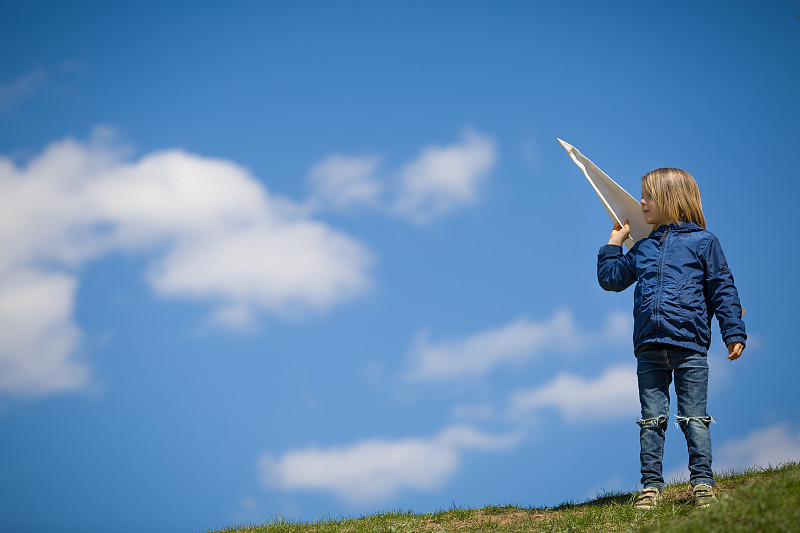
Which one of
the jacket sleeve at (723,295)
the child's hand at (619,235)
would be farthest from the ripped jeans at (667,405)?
the child's hand at (619,235)

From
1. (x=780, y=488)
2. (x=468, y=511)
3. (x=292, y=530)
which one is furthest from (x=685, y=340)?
(x=292, y=530)

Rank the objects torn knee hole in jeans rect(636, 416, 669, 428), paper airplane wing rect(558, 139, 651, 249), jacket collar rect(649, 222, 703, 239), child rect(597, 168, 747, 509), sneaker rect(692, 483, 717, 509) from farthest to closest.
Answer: paper airplane wing rect(558, 139, 651, 249) → jacket collar rect(649, 222, 703, 239) → torn knee hole in jeans rect(636, 416, 669, 428) → child rect(597, 168, 747, 509) → sneaker rect(692, 483, 717, 509)

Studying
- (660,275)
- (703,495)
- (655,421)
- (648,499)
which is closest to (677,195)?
(660,275)

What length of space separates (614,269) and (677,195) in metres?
1.11

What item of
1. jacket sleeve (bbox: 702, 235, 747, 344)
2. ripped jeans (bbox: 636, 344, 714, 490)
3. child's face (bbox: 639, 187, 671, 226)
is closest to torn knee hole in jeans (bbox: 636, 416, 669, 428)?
ripped jeans (bbox: 636, 344, 714, 490)

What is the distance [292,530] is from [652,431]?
453 cm

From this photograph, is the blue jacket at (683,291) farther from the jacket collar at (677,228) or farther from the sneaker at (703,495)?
the sneaker at (703,495)

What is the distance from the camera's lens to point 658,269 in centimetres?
769

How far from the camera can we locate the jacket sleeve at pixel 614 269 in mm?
8055

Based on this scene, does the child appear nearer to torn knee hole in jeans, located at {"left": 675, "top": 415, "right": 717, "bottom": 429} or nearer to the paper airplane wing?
torn knee hole in jeans, located at {"left": 675, "top": 415, "right": 717, "bottom": 429}

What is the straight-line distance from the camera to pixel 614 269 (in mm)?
8125

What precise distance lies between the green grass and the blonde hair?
9.71 feet

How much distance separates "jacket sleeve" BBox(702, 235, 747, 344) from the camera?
24.4 feet

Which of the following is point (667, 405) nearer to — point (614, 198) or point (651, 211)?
point (651, 211)
